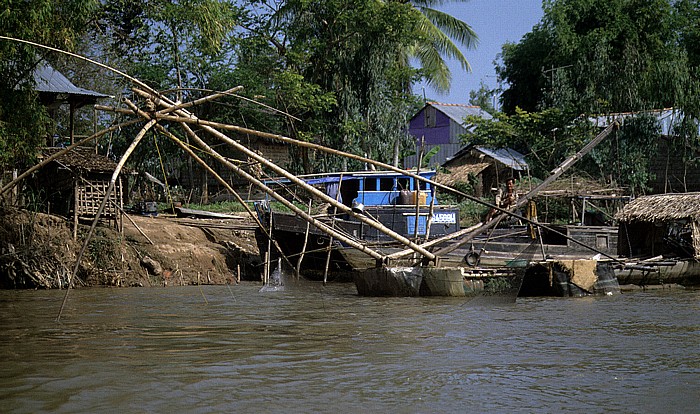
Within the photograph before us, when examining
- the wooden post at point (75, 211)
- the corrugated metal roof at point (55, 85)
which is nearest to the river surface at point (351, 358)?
the wooden post at point (75, 211)

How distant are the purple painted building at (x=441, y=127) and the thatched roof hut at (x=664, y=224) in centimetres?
2182

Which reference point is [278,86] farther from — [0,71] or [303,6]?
[0,71]

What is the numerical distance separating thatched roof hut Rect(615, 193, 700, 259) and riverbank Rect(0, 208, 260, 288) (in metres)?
9.06

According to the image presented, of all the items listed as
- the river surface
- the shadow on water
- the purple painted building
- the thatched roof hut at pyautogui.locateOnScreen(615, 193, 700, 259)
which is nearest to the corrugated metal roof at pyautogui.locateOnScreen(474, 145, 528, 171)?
the purple painted building

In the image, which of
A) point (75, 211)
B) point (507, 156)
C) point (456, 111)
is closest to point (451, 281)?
point (75, 211)

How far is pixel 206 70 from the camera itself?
26.8 meters

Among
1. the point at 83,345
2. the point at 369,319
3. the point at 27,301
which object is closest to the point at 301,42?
the point at 27,301

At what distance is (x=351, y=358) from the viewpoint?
23.7ft

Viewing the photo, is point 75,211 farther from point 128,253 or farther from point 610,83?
point 610,83

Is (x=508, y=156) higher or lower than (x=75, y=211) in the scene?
higher

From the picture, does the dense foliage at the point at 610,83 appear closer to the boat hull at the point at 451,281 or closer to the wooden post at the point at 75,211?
the boat hull at the point at 451,281

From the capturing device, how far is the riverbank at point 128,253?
15.4 m

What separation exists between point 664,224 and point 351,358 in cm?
1224

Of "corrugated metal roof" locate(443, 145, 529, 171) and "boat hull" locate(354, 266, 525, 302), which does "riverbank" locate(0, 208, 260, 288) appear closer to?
"boat hull" locate(354, 266, 525, 302)
